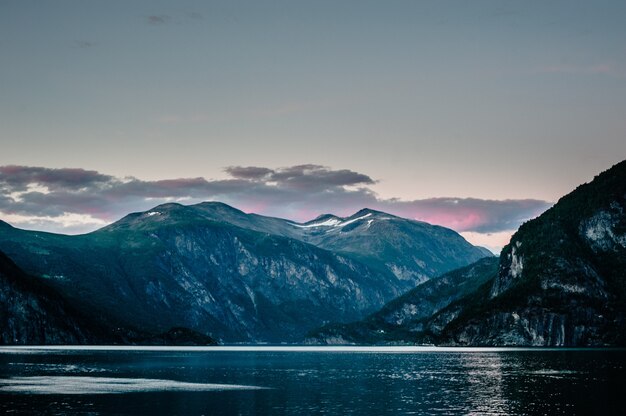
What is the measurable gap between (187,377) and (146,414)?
8305 centimetres

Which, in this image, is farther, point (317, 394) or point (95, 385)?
point (95, 385)

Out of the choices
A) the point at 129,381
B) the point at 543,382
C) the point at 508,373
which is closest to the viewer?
the point at 543,382

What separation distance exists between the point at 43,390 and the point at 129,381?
31402 mm

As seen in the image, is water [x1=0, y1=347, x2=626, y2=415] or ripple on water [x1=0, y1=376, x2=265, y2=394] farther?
ripple on water [x1=0, y1=376, x2=265, y2=394]

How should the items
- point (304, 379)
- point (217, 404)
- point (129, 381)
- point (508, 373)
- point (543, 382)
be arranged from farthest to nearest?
point (508, 373), point (304, 379), point (129, 381), point (543, 382), point (217, 404)

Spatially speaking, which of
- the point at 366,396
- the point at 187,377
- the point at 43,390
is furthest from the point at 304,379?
the point at 43,390

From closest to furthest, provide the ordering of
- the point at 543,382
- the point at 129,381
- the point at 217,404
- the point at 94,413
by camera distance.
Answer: the point at 94,413 → the point at 217,404 → the point at 543,382 → the point at 129,381

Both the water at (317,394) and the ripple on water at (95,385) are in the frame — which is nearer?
the water at (317,394)

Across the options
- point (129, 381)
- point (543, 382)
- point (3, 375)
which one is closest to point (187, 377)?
point (129, 381)

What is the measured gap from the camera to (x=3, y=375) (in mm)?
184250

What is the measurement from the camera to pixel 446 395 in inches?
5581

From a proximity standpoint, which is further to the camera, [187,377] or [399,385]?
[187,377]

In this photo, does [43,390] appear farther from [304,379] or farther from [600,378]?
[600,378]

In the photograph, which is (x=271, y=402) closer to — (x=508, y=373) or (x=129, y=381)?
(x=129, y=381)
